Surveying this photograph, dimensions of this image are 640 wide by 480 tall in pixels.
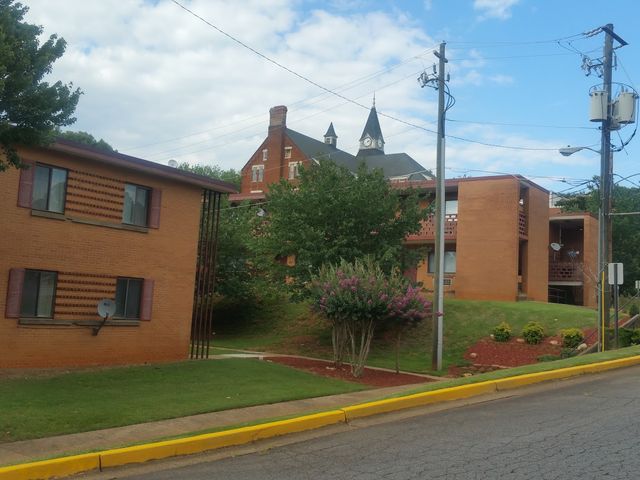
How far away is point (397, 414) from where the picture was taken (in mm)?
10148

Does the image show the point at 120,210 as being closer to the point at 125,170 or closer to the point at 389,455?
the point at 125,170

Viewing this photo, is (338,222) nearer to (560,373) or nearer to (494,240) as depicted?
(494,240)

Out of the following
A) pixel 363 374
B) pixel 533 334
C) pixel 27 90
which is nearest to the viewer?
pixel 27 90

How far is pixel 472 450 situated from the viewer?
23.9 feet

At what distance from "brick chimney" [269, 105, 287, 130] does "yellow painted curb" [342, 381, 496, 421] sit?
6142cm

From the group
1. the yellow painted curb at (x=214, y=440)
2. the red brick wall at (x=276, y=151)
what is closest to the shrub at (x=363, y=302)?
the yellow painted curb at (x=214, y=440)

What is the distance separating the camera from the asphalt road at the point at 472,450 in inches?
254

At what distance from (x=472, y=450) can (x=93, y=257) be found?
40.1ft

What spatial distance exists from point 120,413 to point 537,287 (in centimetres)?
2734

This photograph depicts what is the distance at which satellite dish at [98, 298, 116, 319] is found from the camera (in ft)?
53.4

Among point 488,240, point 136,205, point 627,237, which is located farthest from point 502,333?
point 627,237

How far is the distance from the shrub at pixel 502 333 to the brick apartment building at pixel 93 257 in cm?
1172

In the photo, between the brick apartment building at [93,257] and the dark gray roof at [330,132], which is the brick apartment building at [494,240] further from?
the dark gray roof at [330,132]

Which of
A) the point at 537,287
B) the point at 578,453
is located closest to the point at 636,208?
the point at 537,287
